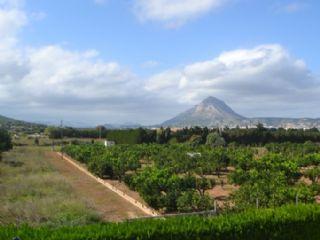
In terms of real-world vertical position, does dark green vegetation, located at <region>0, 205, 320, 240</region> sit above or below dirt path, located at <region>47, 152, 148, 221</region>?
above

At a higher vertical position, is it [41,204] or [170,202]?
[41,204]

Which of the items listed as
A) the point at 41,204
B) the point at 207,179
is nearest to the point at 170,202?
the point at 41,204

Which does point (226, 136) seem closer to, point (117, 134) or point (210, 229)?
point (117, 134)

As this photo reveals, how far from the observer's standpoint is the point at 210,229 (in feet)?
38.7

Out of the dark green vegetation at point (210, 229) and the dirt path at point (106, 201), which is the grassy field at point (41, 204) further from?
the dark green vegetation at point (210, 229)

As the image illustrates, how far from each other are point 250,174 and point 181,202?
12202 millimetres

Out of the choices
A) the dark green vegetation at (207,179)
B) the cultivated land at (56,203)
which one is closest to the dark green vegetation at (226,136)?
the dark green vegetation at (207,179)

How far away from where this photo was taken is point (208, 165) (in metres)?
46.5

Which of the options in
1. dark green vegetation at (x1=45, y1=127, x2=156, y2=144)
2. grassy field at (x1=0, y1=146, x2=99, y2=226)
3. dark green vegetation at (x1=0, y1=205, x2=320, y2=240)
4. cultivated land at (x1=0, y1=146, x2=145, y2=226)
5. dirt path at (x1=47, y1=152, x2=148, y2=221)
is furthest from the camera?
dark green vegetation at (x1=45, y1=127, x2=156, y2=144)

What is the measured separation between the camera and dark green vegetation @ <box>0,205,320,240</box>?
10.5m

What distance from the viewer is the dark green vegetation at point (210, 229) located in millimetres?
10547

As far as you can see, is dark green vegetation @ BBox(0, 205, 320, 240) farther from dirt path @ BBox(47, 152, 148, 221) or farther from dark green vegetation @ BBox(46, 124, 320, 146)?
dark green vegetation @ BBox(46, 124, 320, 146)

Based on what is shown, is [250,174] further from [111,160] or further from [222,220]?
[222,220]

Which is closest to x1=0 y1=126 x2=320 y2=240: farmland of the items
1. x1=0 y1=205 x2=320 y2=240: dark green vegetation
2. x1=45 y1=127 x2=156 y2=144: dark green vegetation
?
x1=0 y1=205 x2=320 y2=240: dark green vegetation
